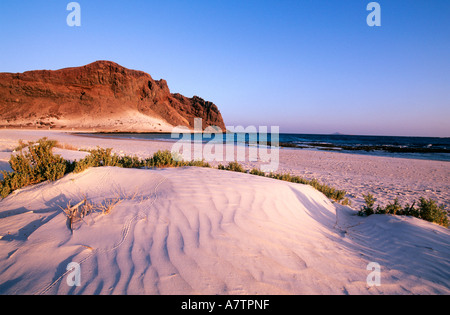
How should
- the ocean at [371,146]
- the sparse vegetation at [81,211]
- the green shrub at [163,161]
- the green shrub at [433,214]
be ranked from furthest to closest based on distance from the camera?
the ocean at [371,146] < the green shrub at [163,161] < the green shrub at [433,214] < the sparse vegetation at [81,211]

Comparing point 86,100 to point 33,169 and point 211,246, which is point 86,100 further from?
point 211,246

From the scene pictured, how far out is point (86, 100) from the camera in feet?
212

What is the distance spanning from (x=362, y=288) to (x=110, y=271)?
2.22 meters

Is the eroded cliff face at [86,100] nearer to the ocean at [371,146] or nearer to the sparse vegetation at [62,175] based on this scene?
the ocean at [371,146]

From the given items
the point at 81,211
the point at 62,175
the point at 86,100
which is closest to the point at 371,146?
the point at 62,175

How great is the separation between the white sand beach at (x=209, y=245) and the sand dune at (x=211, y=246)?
1 centimetres

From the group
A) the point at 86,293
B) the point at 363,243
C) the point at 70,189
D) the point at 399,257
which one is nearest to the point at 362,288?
the point at 399,257

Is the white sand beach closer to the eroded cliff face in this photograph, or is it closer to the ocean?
the ocean

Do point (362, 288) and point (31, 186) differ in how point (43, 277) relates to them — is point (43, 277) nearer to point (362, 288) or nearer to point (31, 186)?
point (362, 288)

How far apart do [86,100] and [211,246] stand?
258 ft

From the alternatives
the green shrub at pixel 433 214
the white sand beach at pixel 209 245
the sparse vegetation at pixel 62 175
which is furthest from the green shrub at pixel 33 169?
the green shrub at pixel 433 214

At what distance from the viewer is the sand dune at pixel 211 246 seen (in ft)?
5.69

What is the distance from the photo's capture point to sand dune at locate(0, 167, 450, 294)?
68.3 inches

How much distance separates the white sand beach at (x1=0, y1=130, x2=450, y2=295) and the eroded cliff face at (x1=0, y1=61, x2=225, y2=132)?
59.9 m
